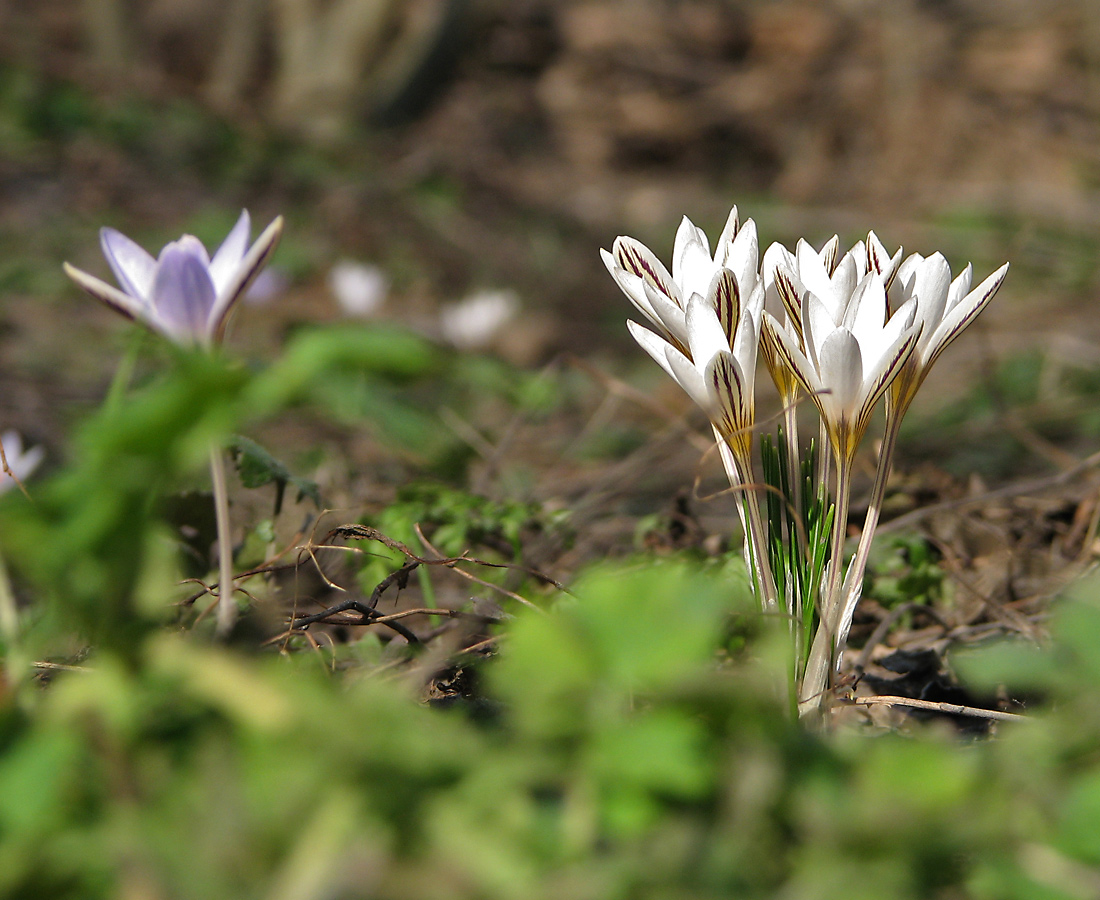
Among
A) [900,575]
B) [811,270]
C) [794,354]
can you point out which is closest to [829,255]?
[811,270]

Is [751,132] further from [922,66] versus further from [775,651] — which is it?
[775,651]

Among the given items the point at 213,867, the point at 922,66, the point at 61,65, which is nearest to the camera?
the point at 213,867

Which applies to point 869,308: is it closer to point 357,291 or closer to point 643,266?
point 643,266

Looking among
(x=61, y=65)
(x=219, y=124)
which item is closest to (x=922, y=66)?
(x=219, y=124)

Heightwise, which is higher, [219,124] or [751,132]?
[219,124]

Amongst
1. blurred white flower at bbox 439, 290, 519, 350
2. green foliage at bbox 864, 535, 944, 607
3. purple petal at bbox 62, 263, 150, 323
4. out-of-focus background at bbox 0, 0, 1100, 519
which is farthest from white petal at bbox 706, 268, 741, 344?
blurred white flower at bbox 439, 290, 519, 350
